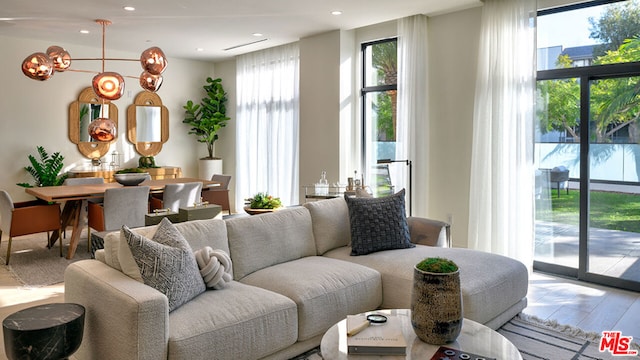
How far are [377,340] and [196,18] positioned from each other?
4583 millimetres

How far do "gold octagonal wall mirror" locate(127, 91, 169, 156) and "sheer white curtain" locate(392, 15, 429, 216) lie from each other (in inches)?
175

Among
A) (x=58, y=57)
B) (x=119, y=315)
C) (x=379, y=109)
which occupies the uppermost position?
(x=58, y=57)

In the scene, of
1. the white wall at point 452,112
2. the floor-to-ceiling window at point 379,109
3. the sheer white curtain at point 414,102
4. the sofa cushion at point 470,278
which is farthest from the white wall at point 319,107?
the sofa cushion at point 470,278

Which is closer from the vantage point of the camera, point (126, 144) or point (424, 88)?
point (424, 88)

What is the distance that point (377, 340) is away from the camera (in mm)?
1940

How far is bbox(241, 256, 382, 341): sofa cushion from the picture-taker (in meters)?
2.63

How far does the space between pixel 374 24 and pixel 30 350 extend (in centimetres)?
507

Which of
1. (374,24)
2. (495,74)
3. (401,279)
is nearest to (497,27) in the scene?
(495,74)

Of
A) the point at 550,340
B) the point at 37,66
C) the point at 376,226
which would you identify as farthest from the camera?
the point at 37,66

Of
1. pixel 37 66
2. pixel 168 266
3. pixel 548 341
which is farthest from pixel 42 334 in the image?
pixel 37 66

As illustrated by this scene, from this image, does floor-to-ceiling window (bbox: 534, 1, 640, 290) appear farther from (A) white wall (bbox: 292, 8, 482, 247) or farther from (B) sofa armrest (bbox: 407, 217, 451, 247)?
(B) sofa armrest (bbox: 407, 217, 451, 247)

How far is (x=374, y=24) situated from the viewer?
5.88 m

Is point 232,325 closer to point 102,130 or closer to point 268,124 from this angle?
point 102,130

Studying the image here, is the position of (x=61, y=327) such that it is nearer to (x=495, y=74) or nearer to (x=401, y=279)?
(x=401, y=279)
